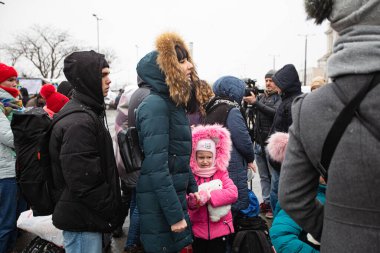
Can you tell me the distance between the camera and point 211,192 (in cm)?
301

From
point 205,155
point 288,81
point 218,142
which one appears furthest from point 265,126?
point 205,155

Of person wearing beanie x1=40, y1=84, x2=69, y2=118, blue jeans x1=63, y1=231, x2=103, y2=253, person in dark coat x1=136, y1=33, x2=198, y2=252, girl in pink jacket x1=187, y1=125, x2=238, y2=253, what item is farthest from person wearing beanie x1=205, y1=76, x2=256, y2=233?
person wearing beanie x1=40, y1=84, x2=69, y2=118

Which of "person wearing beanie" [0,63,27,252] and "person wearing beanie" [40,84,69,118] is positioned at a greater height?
"person wearing beanie" [40,84,69,118]

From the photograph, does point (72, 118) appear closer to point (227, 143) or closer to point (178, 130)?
point (178, 130)

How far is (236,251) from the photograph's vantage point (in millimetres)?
2916

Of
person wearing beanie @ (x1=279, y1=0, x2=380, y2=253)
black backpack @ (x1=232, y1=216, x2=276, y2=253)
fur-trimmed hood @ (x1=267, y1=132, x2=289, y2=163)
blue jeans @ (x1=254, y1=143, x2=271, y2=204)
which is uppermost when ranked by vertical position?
person wearing beanie @ (x1=279, y1=0, x2=380, y2=253)

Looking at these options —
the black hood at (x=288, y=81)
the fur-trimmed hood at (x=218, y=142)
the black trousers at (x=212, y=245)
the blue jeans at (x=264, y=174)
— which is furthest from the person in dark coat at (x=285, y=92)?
the black trousers at (x=212, y=245)

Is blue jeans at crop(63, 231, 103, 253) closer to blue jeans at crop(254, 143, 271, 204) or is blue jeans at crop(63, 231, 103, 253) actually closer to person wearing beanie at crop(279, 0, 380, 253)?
person wearing beanie at crop(279, 0, 380, 253)

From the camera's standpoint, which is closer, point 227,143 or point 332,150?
point 332,150

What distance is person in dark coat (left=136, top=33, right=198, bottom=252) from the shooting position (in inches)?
90.4

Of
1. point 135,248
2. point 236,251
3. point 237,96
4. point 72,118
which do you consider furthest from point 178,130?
point 135,248

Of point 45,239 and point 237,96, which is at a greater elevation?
point 237,96

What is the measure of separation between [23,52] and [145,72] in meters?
58.6

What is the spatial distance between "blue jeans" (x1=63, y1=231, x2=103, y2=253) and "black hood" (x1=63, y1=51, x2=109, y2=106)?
0.90 meters
